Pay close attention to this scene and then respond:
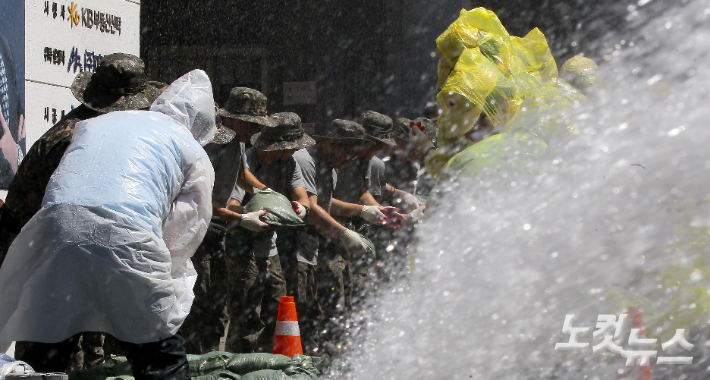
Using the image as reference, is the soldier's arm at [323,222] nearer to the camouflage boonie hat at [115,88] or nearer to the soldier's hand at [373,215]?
the soldier's hand at [373,215]

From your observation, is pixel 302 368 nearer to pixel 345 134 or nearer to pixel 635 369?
pixel 635 369

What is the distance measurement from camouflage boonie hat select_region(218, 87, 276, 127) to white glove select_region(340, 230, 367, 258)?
3.16 ft

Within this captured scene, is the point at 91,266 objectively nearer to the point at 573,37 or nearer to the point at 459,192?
the point at 459,192

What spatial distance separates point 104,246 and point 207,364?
114cm

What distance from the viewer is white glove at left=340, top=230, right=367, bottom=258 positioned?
19.0 ft

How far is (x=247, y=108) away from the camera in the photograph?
5484mm

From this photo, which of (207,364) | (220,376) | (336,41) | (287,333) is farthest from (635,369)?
(336,41)

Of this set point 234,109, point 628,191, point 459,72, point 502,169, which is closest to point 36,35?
point 234,109

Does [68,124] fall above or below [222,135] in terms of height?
above

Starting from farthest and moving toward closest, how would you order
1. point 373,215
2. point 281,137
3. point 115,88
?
point 373,215 < point 281,137 < point 115,88

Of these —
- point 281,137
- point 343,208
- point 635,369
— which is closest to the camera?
point 635,369

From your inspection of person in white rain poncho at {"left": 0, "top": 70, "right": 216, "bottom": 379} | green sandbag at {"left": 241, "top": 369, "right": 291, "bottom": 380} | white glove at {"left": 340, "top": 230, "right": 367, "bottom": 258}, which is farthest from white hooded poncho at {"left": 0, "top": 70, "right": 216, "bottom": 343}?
white glove at {"left": 340, "top": 230, "right": 367, "bottom": 258}

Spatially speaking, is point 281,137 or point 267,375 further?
point 281,137

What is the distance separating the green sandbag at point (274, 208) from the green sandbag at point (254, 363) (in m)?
1.38
